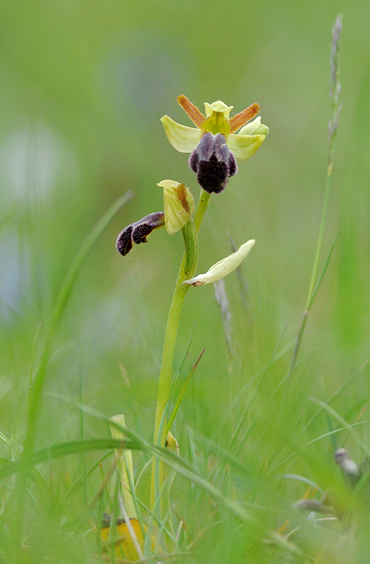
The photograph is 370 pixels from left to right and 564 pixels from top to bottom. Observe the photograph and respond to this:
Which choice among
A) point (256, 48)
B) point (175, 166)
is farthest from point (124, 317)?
point (256, 48)

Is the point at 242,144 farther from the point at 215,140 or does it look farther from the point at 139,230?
the point at 139,230

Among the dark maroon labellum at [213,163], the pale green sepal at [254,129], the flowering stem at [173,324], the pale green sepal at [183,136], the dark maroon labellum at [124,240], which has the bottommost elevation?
the flowering stem at [173,324]

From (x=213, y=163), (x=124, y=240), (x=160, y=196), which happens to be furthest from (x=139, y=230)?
(x=160, y=196)

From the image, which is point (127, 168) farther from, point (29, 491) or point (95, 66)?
point (29, 491)

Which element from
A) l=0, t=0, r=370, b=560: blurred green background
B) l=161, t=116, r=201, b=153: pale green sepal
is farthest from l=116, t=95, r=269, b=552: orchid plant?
l=0, t=0, r=370, b=560: blurred green background

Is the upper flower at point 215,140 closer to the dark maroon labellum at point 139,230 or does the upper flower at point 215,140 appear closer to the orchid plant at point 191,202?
the orchid plant at point 191,202

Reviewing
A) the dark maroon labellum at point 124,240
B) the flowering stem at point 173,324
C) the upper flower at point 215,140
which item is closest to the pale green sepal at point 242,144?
the upper flower at point 215,140

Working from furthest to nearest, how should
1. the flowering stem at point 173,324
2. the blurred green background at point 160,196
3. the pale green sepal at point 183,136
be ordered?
the blurred green background at point 160,196, the pale green sepal at point 183,136, the flowering stem at point 173,324
